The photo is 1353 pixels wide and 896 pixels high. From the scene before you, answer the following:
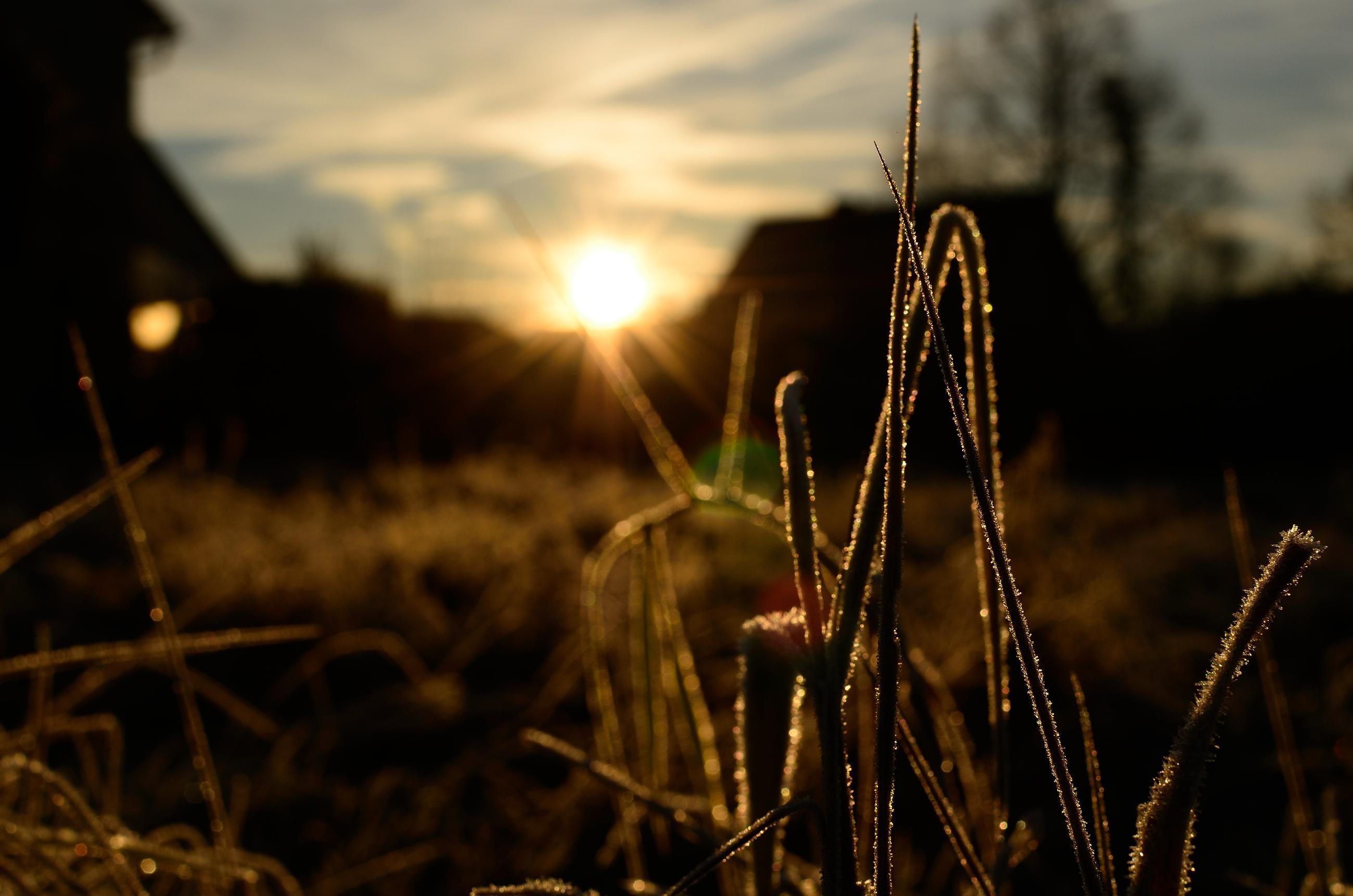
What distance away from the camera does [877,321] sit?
29.1 feet

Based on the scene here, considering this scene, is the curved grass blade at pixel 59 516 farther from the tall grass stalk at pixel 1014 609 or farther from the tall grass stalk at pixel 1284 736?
the tall grass stalk at pixel 1284 736

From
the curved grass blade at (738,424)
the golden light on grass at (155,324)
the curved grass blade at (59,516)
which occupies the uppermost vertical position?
the golden light on grass at (155,324)

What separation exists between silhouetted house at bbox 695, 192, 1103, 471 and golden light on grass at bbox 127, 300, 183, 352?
4782mm

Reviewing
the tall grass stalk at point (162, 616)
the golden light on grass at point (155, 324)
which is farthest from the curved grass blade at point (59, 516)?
the golden light on grass at point (155, 324)

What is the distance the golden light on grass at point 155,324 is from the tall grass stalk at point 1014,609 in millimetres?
9199

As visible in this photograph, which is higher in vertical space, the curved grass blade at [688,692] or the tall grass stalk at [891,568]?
the tall grass stalk at [891,568]

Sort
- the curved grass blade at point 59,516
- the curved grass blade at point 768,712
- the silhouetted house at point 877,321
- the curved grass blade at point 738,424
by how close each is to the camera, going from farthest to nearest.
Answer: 1. the silhouetted house at point 877,321
2. the curved grass blade at point 59,516
3. the curved grass blade at point 738,424
4. the curved grass blade at point 768,712

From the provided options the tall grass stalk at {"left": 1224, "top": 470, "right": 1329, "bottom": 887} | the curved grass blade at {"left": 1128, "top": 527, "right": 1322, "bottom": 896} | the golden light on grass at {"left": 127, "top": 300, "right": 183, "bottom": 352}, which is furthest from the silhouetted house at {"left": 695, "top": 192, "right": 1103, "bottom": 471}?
the curved grass blade at {"left": 1128, "top": 527, "right": 1322, "bottom": 896}

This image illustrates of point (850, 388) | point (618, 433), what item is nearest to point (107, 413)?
point (618, 433)

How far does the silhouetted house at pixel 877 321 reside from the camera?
27.1 ft

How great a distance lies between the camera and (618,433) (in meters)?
7.73

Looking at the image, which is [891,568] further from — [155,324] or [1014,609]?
[155,324]

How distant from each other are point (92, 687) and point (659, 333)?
818cm

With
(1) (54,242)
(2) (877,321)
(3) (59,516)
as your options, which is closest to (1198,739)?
(3) (59,516)
